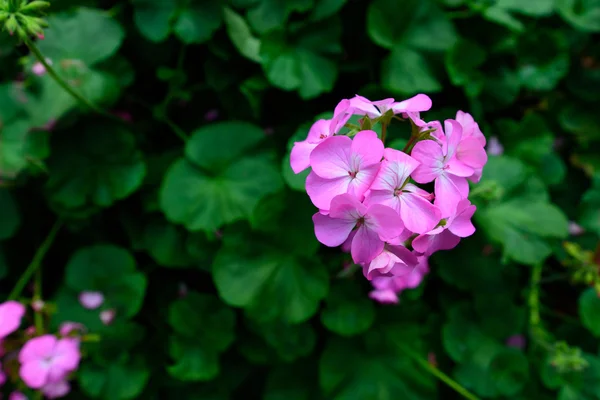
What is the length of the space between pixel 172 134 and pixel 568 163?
3.85 feet

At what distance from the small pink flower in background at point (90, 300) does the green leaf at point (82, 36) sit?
53cm

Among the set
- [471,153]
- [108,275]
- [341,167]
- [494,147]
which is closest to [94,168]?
[108,275]

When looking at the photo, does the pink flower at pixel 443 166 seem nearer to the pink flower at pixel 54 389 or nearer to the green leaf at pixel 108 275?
the green leaf at pixel 108 275

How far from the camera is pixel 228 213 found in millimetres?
1026

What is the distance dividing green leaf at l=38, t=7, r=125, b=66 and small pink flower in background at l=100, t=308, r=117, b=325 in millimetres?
566

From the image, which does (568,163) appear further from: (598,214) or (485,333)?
(485,333)

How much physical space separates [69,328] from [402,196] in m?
0.84

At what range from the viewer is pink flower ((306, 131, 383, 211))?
1.79 ft

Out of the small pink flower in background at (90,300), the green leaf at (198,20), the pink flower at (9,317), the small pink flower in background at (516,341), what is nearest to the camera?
the pink flower at (9,317)

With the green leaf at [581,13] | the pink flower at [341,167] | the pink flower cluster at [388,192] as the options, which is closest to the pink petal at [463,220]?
the pink flower cluster at [388,192]

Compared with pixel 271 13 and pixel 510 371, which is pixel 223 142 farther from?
pixel 510 371

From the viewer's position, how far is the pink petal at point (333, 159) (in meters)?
0.56

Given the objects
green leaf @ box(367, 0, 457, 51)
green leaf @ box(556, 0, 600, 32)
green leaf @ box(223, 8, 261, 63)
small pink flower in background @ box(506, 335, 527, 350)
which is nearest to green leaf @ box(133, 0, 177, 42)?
green leaf @ box(223, 8, 261, 63)

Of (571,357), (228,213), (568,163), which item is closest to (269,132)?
(228,213)
